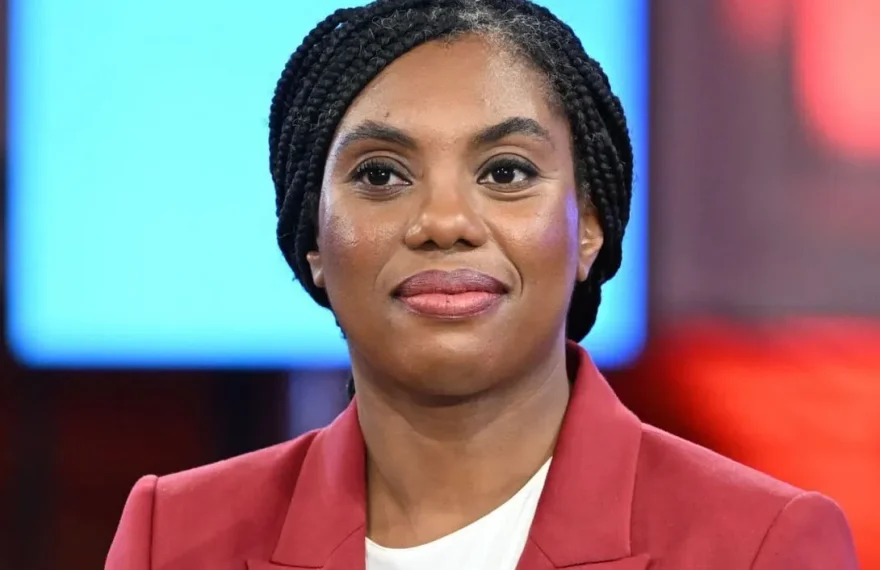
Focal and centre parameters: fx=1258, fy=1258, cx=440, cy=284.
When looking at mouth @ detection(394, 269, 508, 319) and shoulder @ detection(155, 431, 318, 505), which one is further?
shoulder @ detection(155, 431, 318, 505)

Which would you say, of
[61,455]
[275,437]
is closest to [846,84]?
[275,437]

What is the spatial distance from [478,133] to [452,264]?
160 mm

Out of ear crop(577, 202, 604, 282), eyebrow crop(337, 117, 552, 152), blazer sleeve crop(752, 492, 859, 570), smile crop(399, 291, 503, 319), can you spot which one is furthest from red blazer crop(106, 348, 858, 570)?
eyebrow crop(337, 117, 552, 152)

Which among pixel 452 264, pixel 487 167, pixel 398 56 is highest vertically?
pixel 398 56

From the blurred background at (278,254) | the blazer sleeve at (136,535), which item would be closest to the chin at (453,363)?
the blazer sleeve at (136,535)

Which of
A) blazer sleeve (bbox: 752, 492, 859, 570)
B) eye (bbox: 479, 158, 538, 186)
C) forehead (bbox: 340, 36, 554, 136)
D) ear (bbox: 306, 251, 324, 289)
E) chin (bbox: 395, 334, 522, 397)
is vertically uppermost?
forehead (bbox: 340, 36, 554, 136)

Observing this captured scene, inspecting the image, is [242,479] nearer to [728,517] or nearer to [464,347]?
[464,347]

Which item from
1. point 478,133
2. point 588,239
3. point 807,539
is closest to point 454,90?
point 478,133

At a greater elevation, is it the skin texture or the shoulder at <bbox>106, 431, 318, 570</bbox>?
the skin texture

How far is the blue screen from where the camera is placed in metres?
2.51

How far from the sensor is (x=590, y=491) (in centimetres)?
145

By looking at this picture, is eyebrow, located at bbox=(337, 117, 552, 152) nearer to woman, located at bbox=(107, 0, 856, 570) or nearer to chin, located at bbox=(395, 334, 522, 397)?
woman, located at bbox=(107, 0, 856, 570)

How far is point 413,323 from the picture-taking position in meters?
1.39

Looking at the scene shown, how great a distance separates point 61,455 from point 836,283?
63.2 inches
